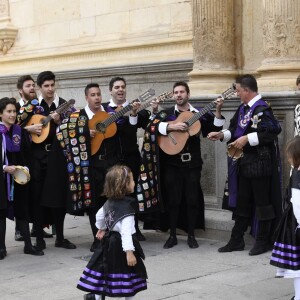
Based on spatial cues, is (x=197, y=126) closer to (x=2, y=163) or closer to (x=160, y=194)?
(x=160, y=194)

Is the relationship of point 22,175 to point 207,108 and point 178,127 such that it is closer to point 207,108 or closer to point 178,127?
point 178,127

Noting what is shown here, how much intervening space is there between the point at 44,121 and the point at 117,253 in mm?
3299

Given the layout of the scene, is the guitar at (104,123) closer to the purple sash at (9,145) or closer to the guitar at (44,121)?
the guitar at (44,121)

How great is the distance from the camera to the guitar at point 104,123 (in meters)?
8.52

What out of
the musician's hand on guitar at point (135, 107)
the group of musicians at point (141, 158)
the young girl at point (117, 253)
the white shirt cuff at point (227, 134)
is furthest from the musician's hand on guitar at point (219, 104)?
the young girl at point (117, 253)

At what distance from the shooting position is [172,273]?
7.42 metres

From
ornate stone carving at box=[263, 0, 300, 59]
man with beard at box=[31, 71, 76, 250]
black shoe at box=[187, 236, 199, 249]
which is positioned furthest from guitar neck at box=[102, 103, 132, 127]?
ornate stone carving at box=[263, 0, 300, 59]

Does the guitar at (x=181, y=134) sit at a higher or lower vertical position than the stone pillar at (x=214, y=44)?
lower

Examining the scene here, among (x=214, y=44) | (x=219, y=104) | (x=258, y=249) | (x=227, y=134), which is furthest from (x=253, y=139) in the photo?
(x=214, y=44)

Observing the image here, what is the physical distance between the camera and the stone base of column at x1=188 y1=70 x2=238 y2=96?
9.31 meters

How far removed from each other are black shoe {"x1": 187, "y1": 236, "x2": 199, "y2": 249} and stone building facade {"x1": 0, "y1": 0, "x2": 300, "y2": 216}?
2.42 ft

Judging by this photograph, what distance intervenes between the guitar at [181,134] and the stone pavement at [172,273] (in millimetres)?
1093

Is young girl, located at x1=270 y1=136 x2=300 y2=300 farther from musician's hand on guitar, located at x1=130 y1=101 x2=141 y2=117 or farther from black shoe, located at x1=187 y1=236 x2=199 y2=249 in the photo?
musician's hand on guitar, located at x1=130 y1=101 x2=141 y2=117

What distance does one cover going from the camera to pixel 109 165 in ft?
28.3
